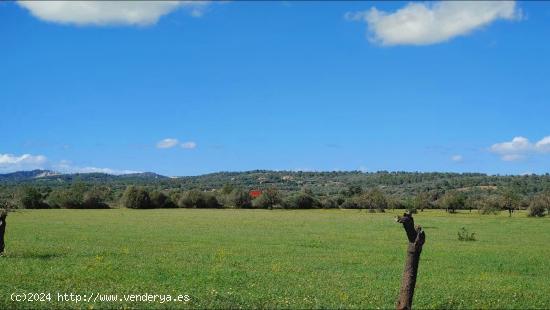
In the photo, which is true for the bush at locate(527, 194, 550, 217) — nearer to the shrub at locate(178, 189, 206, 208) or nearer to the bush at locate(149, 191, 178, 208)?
the shrub at locate(178, 189, 206, 208)

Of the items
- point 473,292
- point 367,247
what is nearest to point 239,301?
point 473,292

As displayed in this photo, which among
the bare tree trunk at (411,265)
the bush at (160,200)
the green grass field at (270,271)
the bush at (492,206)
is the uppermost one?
the bush at (160,200)

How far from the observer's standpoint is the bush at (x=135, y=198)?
13950cm

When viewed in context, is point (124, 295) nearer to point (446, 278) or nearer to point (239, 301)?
point (239, 301)

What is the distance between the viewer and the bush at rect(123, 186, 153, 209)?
139500mm

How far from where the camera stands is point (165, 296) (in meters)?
18.5

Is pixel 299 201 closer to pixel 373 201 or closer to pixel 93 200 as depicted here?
pixel 373 201

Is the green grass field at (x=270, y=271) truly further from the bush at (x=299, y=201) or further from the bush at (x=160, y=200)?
the bush at (x=299, y=201)

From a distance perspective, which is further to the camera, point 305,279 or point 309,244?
point 309,244

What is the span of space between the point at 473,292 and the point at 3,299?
56.0ft

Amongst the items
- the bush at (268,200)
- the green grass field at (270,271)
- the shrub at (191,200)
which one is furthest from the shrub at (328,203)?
the green grass field at (270,271)

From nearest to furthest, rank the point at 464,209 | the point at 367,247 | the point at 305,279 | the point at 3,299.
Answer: the point at 3,299
the point at 305,279
the point at 367,247
the point at 464,209

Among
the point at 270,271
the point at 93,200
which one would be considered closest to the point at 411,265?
the point at 270,271

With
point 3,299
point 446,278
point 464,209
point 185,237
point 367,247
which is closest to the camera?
point 3,299
